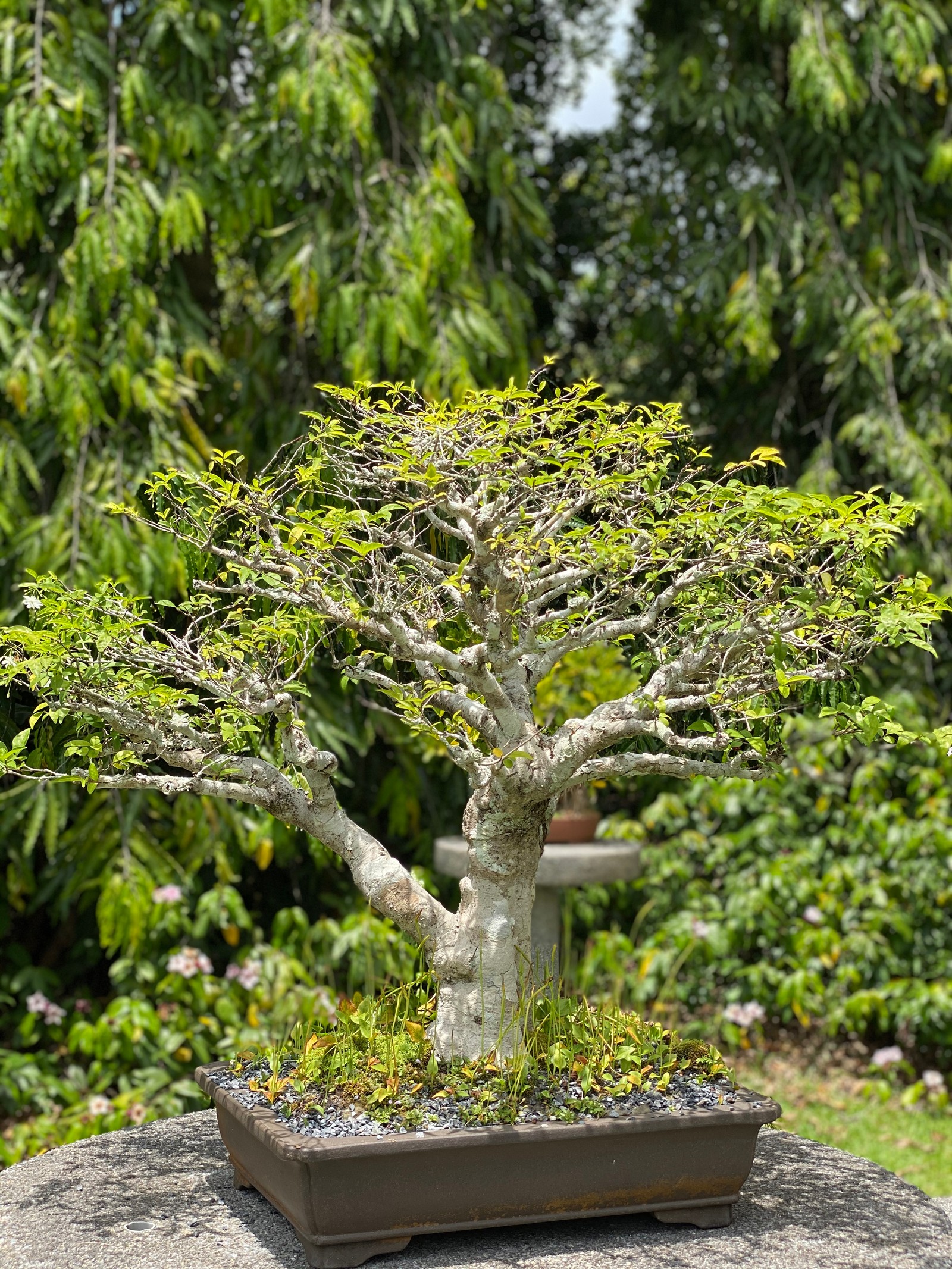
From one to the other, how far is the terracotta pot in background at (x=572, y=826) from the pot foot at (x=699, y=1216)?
1.86m

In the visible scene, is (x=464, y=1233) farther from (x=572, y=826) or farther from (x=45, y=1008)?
(x=45, y=1008)

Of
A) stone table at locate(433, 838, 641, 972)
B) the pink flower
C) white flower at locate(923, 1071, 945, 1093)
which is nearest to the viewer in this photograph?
stone table at locate(433, 838, 641, 972)

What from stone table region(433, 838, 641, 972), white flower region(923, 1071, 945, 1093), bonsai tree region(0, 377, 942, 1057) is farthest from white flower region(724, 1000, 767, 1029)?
bonsai tree region(0, 377, 942, 1057)

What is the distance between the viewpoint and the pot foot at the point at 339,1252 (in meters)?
1.88

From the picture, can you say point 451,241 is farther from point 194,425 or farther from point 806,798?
point 806,798

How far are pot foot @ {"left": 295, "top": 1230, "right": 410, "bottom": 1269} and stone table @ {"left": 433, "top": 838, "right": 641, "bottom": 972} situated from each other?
1640 millimetres

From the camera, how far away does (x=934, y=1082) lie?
4.16 metres

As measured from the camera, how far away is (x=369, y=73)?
3.87 metres

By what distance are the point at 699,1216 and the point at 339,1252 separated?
22.3 inches

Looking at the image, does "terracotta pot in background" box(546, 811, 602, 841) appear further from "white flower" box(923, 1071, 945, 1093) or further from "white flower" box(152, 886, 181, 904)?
"white flower" box(923, 1071, 945, 1093)

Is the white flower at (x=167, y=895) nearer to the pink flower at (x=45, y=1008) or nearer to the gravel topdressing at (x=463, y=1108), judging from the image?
the pink flower at (x=45, y=1008)

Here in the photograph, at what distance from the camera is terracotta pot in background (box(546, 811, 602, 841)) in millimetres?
3943

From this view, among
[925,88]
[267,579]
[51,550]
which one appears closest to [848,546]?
[267,579]

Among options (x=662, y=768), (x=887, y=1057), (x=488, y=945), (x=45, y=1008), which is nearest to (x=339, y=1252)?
(x=488, y=945)
